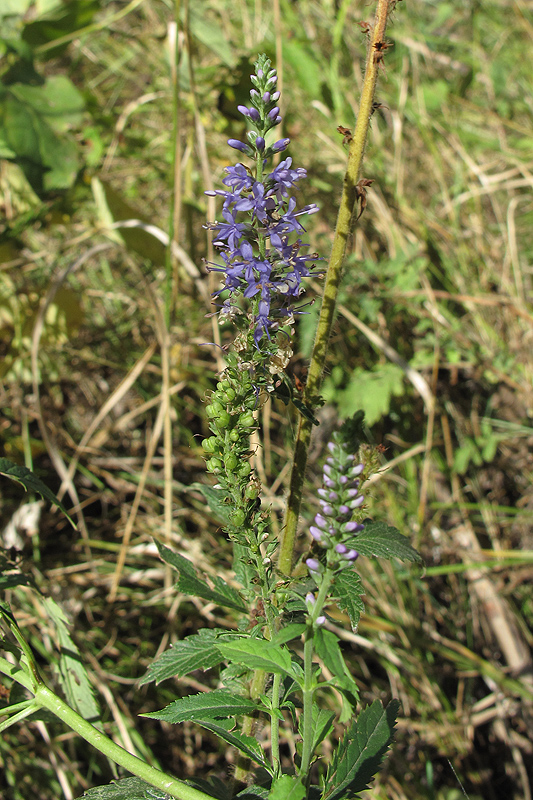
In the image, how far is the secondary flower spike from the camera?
3.65 ft

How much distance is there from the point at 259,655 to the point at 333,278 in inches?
29.5

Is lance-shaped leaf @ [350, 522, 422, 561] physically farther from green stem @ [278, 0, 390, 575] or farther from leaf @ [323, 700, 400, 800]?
leaf @ [323, 700, 400, 800]

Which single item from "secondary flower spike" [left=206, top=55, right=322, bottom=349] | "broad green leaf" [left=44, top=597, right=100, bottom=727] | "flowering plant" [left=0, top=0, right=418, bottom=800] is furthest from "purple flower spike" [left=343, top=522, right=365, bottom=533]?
"broad green leaf" [left=44, top=597, right=100, bottom=727]

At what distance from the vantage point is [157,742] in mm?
2549

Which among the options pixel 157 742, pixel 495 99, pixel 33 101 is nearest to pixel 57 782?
pixel 157 742

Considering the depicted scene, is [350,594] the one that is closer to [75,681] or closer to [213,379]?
[75,681]

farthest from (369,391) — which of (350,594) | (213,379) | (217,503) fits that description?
(350,594)

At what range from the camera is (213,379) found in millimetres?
3443

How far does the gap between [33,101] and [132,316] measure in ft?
4.06

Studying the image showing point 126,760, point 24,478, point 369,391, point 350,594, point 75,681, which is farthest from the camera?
point 369,391

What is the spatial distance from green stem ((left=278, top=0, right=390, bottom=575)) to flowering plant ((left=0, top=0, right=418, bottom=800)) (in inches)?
0.5

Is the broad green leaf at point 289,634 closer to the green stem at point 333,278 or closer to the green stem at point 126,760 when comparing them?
the green stem at point 333,278

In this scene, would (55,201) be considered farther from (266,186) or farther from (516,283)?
(516,283)

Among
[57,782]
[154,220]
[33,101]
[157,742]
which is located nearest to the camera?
[57,782]
